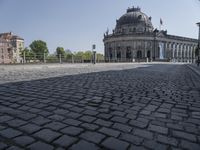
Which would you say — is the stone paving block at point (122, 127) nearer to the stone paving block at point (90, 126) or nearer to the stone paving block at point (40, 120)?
the stone paving block at point (90, 126)

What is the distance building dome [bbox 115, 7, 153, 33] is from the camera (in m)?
85.9

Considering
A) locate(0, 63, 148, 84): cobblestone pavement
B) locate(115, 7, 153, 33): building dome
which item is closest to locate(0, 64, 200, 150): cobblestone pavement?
locate(0, 63, 148, 84): cobblestone pavement

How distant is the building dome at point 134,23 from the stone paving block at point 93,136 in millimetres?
87711

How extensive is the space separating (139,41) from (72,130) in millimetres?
84786

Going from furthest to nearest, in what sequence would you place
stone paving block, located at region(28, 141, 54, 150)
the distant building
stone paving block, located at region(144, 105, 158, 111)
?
the distant building → stone paving block, located at region(144, 105, 158, 111) → stone paving block, located at region(28, 141, 54, 150)

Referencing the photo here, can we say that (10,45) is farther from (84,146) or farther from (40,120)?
(84,146)

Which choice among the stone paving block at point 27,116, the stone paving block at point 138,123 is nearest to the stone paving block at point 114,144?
the stone paving block at point 138,123

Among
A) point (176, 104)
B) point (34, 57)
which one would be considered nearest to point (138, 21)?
point (34, 57)

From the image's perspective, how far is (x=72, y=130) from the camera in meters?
2.97

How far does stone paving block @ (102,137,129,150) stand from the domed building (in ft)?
254

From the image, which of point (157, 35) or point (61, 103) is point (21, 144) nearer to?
point (61, 103)

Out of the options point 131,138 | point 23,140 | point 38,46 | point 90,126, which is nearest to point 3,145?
point 23,140

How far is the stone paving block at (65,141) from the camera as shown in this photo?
8.25 feet

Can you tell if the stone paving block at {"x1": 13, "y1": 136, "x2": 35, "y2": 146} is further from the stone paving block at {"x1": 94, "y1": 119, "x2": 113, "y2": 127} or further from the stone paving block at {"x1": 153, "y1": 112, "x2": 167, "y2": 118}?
the stone paving block at {"x1": 153, "y1": 112, "x2": 167, "y2": 118}
